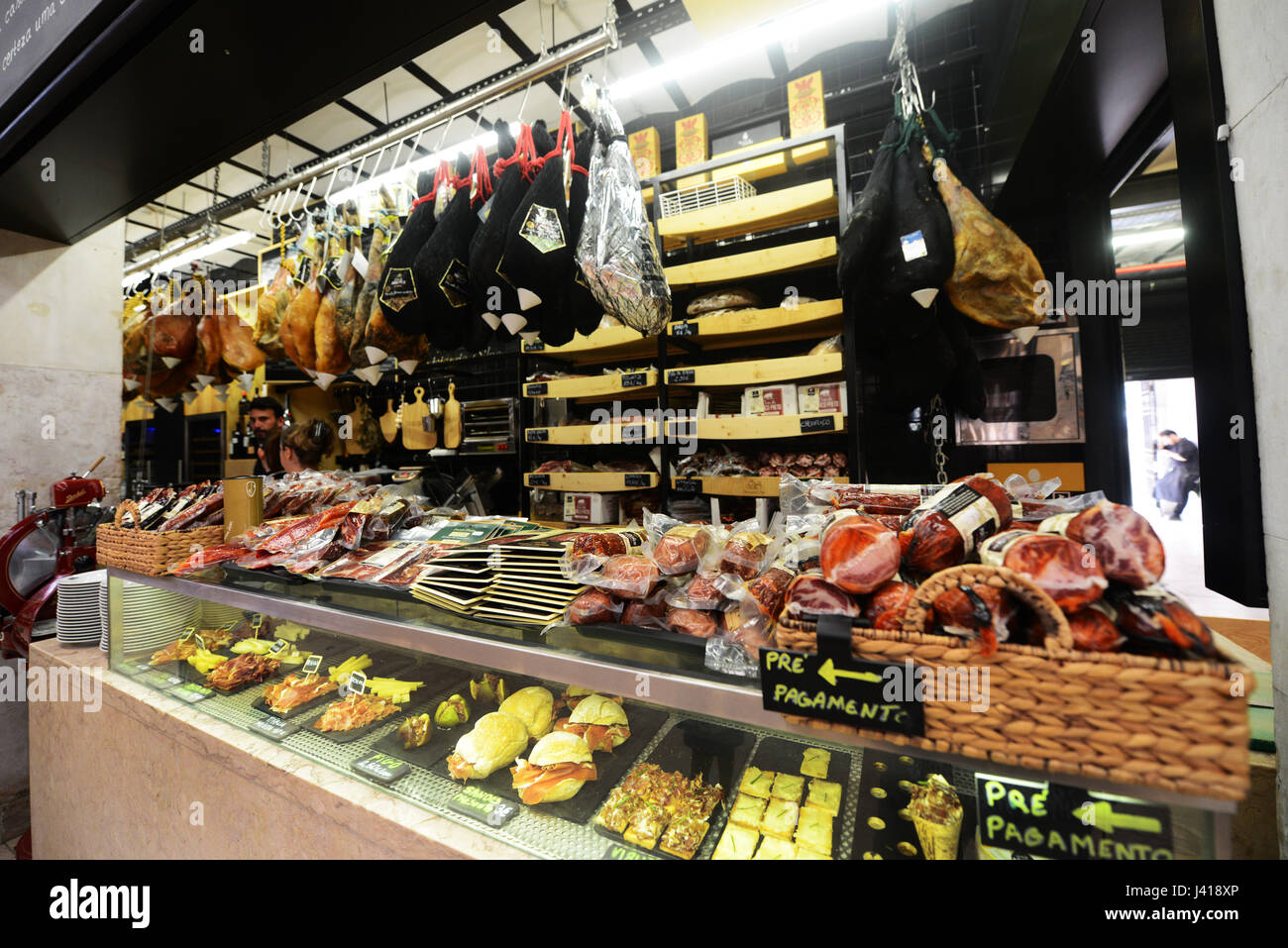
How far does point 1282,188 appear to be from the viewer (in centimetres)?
79

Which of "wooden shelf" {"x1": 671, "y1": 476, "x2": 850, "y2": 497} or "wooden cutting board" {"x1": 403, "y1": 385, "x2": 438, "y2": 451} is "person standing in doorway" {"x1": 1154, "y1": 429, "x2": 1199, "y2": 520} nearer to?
"wooden shelf" {"x1": 671, "y1": 476, "x2": 850, "y2": 497}

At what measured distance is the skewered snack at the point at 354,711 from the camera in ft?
4.83

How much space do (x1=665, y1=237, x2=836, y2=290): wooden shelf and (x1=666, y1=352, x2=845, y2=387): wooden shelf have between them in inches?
19.6

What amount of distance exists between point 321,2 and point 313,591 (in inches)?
58.2

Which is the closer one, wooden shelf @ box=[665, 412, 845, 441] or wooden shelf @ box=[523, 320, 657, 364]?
wooden shelf @ box=[665, 412, 845, 441]

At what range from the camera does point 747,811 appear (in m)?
1.11

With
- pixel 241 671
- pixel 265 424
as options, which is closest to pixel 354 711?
pixel 241 671

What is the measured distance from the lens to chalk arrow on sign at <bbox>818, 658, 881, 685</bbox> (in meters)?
0.68

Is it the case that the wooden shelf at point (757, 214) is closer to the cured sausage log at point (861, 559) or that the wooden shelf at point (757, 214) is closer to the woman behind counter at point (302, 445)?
the cured sausage log at point (861, 559)

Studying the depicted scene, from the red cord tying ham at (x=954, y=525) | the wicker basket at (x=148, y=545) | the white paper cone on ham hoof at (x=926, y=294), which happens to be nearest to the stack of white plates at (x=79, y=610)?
the wicker basket at (x=148, y=545)

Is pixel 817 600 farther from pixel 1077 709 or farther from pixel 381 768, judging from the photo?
pixel 381 768

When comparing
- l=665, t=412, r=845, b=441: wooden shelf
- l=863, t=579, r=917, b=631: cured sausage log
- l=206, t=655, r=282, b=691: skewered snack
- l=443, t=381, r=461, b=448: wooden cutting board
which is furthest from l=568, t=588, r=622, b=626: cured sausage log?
l=443, t=381, r=461, b=448: wooden cutting board
